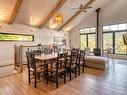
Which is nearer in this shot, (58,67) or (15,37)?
(58,67)

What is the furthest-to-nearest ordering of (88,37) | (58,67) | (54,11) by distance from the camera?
(88,37) < (54,11) < (58,67)

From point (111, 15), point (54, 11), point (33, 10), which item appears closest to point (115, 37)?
point (111, 15)

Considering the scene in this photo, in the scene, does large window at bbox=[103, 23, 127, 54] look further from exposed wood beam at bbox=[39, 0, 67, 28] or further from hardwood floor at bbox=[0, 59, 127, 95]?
hardwood floor at bbox=[0, 59, 127, 95]

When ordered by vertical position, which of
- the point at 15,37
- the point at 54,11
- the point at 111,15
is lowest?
the point at 15,37

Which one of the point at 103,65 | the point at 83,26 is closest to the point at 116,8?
the point at 83,26

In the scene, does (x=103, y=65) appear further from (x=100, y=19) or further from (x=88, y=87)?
(x=100, y=19)

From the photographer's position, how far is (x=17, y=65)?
18.0ft

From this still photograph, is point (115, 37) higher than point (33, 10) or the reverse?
the reverse

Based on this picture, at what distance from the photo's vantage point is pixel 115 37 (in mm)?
8484

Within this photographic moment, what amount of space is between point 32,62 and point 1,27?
14.4ft

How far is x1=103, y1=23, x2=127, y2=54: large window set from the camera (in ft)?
26.8

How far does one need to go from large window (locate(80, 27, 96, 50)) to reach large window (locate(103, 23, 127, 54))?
3.32 ft

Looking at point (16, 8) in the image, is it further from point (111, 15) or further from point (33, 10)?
point (111, 15)

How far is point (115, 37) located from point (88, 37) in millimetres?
2443
